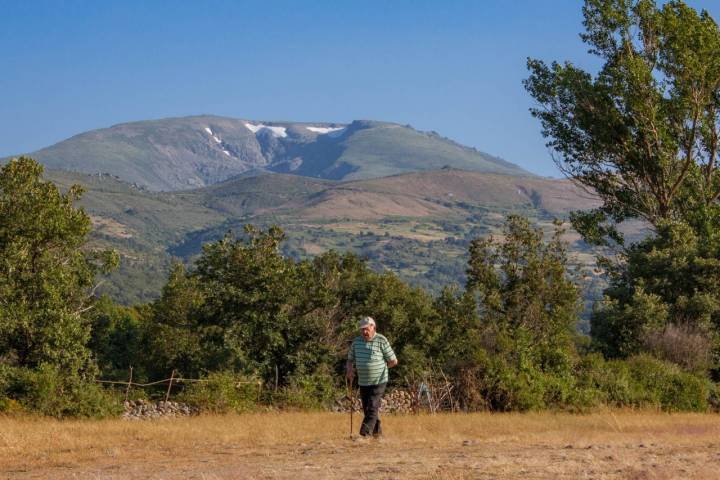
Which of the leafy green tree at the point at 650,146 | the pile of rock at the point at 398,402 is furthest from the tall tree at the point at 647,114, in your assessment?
the pile of rock at the point at 398,402

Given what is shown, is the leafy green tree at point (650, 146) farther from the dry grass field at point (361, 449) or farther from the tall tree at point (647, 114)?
the dry grass field at point (361, 449)

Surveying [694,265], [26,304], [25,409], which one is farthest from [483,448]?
[694,265]

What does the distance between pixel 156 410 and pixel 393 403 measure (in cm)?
673

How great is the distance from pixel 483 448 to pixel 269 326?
18.4 meters

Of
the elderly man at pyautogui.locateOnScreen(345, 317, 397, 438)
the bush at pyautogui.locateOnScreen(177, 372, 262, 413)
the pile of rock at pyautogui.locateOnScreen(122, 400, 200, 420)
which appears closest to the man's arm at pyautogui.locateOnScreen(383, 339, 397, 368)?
the elderly man at pyautogui.locateOnScreen(345, 317, 397, 438)

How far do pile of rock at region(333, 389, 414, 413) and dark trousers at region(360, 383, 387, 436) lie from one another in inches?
351

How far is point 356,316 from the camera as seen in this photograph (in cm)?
3862

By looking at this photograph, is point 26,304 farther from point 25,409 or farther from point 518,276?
point 518,276

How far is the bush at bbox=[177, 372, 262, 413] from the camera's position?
26156 mm

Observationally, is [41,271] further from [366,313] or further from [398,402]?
[366,313]

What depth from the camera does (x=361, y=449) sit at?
1614 centimetres

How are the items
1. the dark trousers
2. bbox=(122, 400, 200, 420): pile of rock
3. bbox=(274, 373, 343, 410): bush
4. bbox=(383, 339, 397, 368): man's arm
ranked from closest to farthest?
bbox=(383, 339, 397, 368): man's arm
the dark trousers
bbox=(122, 400, 200, 420): pile of rock
bbox=(274, 373, 343, 410): bush

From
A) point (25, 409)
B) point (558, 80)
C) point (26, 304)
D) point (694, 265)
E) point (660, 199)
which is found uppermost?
point (558, 80)

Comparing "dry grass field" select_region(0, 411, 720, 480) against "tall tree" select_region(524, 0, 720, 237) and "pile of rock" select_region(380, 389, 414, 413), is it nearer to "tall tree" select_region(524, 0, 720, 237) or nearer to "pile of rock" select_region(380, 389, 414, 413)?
"pile of rock" select_region(380, 389, 414, 413)
